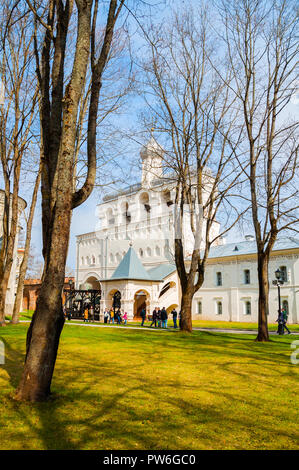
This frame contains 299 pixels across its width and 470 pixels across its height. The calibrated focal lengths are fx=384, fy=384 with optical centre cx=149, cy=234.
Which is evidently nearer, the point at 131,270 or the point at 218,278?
the point at 131,270

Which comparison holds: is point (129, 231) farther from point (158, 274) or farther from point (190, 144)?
point (190, 144)

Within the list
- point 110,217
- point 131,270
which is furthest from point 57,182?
point 110,217

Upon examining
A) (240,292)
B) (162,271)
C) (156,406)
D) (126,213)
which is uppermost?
(126,213)

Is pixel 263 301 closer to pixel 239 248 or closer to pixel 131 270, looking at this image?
pixel 131 270

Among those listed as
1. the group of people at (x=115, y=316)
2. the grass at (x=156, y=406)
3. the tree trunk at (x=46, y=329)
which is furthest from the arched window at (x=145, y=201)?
the tree trunk at (x=46, y=329)

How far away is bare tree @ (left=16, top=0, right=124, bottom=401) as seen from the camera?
211 inches

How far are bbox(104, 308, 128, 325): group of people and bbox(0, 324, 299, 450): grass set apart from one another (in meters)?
20.4

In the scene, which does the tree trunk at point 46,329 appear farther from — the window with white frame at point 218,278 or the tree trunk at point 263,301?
the window with white frame at point 218,278

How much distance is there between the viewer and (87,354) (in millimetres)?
10008

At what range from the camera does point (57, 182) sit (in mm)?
5957

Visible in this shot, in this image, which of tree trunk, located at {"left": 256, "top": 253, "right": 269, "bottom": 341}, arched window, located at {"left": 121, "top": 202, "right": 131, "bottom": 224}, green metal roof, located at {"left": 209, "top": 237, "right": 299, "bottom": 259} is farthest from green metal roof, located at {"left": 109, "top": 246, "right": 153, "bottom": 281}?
arched window, located at {"left": 121, "top": 202, "right": 131, "bottom": 224}

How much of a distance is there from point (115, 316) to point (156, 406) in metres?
25.8

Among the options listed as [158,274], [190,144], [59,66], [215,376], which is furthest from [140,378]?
[158,274]

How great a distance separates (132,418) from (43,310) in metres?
1.91
